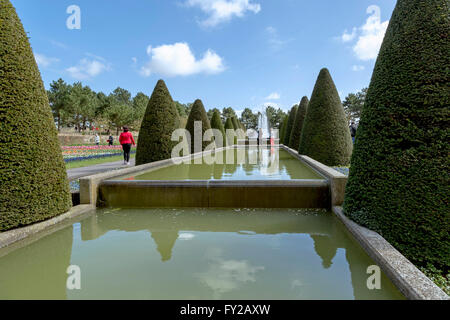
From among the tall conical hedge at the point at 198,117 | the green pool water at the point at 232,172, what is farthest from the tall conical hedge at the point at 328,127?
the tall conical hedge at the point at 198,117

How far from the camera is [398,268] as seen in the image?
98.8 inches

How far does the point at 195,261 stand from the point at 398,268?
6.62 feet

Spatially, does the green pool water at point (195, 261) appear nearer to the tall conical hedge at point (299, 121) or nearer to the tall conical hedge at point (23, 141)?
the tall conical hedge at point (23, 141)

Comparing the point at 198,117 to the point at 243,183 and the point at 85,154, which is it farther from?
the point at 243,183

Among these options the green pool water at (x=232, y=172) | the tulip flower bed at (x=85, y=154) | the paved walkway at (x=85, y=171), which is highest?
the tulip flower bed at (x=85, y=154)

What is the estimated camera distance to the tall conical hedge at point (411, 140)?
9.76 feet

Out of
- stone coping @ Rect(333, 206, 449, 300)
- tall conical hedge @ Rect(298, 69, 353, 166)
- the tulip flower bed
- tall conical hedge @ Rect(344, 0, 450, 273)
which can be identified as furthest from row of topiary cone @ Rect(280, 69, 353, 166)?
the tulip flower bed

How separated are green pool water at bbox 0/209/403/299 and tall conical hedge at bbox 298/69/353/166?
6.53 m

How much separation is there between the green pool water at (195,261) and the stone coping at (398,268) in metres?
0.10

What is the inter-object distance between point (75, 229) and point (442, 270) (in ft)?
15.9

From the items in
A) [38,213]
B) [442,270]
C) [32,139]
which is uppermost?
[32,139]
